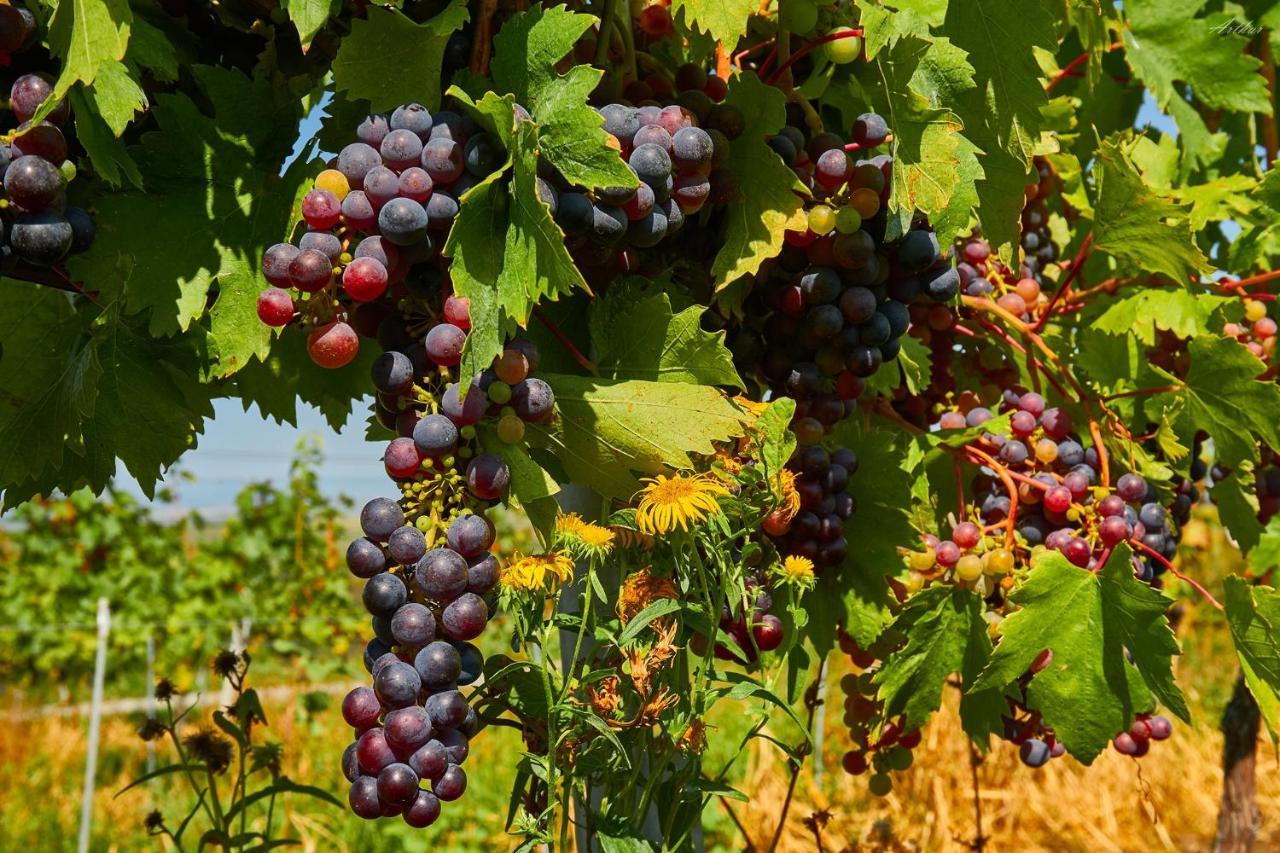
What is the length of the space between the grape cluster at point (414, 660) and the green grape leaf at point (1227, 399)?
1135 mm

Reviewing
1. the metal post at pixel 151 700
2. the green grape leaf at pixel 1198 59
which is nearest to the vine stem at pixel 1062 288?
the green grape leaf at pixel 1198 59

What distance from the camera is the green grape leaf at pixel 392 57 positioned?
1.08m

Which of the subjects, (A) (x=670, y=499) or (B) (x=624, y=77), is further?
(B) (x=624, y=77)

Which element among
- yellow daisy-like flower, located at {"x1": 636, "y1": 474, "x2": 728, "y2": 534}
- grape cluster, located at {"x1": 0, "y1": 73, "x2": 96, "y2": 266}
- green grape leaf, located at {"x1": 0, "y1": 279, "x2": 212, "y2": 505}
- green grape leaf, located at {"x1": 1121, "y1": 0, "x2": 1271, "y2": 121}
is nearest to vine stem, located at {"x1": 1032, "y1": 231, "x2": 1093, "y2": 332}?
green grape leaf, located at {"x1": 1121, "y1": 0, "x2": 1271, "y2": 121}

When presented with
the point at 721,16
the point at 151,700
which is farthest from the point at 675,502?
the point at 151,700

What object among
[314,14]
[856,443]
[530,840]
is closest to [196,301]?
[314,14]

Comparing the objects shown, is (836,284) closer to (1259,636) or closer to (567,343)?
(567,343)

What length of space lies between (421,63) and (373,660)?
56 centimetres

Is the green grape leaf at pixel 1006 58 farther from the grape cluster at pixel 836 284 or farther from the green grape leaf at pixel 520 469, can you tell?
the green grape leaf at pixel 520 469

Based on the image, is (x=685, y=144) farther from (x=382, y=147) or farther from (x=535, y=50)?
(x=382, y=147)

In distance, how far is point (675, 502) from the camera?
106 centimetres

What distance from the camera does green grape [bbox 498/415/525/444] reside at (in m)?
1.06

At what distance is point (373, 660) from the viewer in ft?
3.40

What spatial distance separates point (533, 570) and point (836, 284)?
1.58ft
